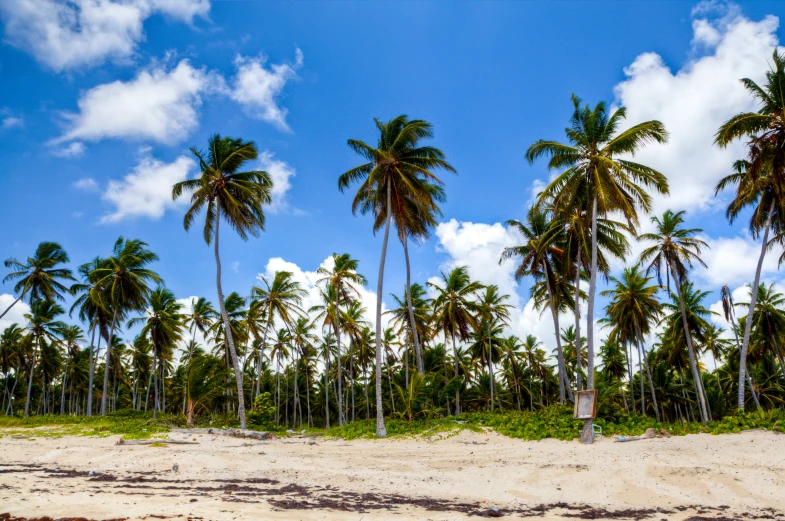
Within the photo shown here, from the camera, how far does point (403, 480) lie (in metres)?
10.7

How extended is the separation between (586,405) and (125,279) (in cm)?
2888

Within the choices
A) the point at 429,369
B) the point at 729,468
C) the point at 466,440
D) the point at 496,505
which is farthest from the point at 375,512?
the point at 429,369

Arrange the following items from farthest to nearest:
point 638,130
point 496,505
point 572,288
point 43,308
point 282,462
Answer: point 43,308 < point 572,288 < point 638,130 < point 282,462 < point 496,505

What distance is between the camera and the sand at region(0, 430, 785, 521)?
22.0ft

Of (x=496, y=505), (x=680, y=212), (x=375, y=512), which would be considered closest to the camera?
(x=375, y=512)

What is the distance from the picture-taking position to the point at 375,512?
6.84 meters

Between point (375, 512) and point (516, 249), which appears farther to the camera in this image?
point (516, 249)

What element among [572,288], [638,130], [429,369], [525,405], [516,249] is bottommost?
[525,405]

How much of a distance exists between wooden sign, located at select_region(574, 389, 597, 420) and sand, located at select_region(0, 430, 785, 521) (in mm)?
1033

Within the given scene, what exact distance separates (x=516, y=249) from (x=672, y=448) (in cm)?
1553

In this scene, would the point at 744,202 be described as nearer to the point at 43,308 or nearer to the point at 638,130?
the point at 638,130

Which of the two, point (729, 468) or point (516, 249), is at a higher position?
point (516, 249)

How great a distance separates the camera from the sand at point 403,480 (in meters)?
6.72

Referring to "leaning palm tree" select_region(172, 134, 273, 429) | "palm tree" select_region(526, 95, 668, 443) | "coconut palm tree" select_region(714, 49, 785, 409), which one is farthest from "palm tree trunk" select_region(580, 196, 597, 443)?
"leaning palm tree" select_region(172, 134, 273, 429)
